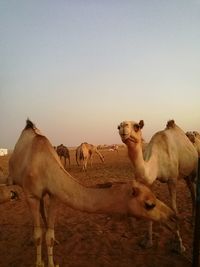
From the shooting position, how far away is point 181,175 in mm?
8078

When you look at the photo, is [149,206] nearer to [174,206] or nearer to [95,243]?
[174,206]

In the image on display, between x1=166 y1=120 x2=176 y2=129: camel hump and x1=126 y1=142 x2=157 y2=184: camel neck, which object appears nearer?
x1=126 y1=142 x2=157 y2=184: camel neck

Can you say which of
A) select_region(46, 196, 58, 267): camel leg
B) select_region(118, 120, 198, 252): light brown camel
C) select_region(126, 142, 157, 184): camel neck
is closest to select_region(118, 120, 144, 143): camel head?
select_region(118, 120, 198, 252): light brown camel

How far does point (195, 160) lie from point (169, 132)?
942 mm

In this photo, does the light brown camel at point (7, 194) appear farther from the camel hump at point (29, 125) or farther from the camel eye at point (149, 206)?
the camel eye at point (149, 206)

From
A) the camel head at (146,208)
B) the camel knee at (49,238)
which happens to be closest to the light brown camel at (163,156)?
the camel head at (146,208)

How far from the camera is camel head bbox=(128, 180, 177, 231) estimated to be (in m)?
4.20

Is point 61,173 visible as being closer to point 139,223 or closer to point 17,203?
point 139,223

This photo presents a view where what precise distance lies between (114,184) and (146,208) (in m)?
0.52

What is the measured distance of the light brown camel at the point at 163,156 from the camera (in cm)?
600

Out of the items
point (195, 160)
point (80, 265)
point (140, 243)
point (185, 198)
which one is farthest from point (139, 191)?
point (185, 198)

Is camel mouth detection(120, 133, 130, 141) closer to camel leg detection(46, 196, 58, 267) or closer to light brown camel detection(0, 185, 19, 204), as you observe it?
camel leg detection(46, 196, 58, 267)

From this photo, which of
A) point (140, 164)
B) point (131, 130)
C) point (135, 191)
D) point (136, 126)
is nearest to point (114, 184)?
point (135, 191)

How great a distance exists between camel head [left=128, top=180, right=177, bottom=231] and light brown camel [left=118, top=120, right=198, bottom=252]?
1.39m
